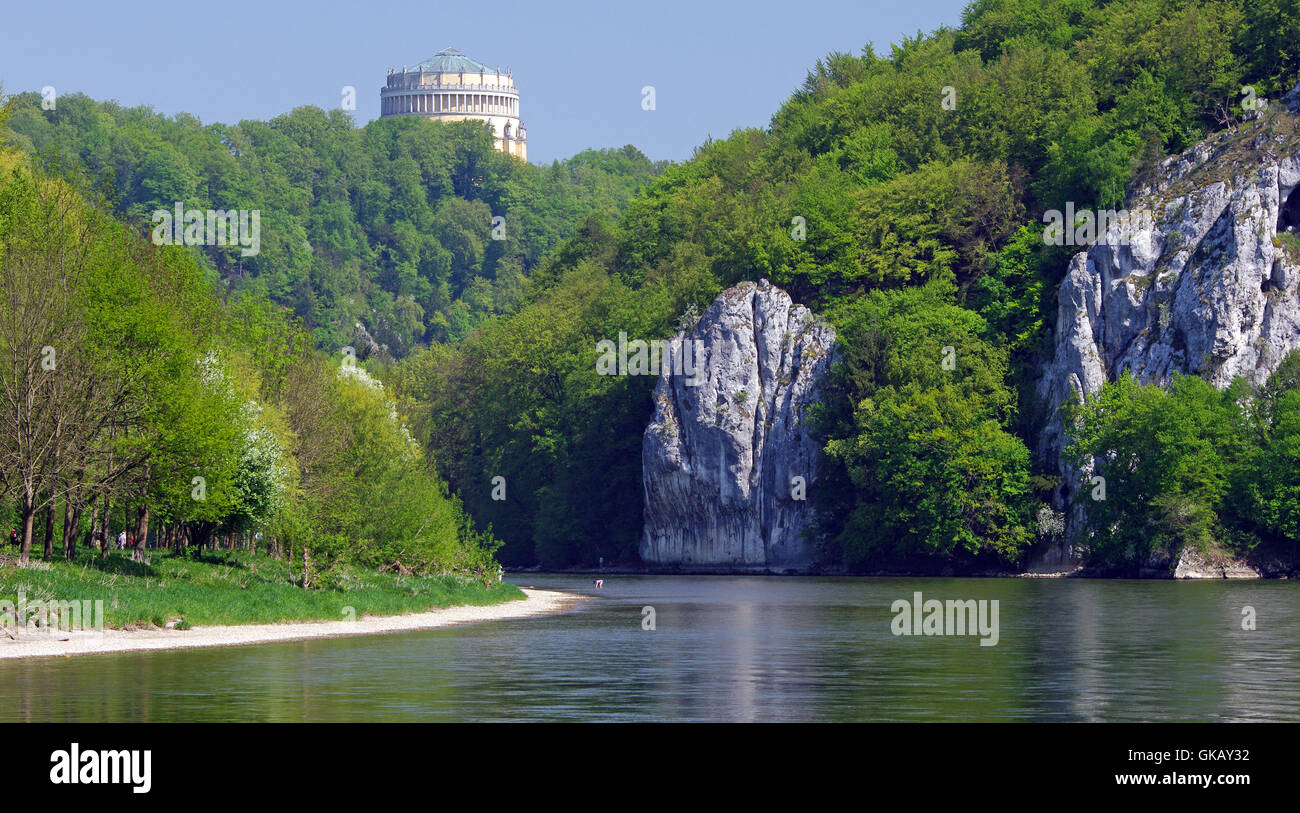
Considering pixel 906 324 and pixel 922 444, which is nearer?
pixel 922 444

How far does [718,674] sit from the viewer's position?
42188 millimetres

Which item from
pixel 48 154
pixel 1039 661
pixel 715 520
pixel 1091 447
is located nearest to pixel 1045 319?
pixel 1091 447

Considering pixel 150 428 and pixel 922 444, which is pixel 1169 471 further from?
pixel 150 428

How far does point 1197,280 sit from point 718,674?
80720mm

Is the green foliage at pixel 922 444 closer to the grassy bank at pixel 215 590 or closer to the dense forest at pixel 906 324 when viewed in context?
the dense forest at pixel 906 324

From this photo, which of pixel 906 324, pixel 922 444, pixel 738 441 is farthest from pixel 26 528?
pixel 738 441

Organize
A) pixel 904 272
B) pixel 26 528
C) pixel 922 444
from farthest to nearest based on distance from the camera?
pixel 904 272
pixel 922 444
pixel 26 528

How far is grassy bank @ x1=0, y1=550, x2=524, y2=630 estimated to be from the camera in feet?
168

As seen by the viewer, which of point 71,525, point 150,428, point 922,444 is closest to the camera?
point 71,525

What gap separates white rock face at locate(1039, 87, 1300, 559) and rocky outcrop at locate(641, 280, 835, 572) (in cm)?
1969

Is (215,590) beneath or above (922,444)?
beneath

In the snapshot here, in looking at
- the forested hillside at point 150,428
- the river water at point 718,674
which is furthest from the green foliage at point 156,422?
the river water at point 718,674

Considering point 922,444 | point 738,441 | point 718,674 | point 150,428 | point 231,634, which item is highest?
point 738,441
